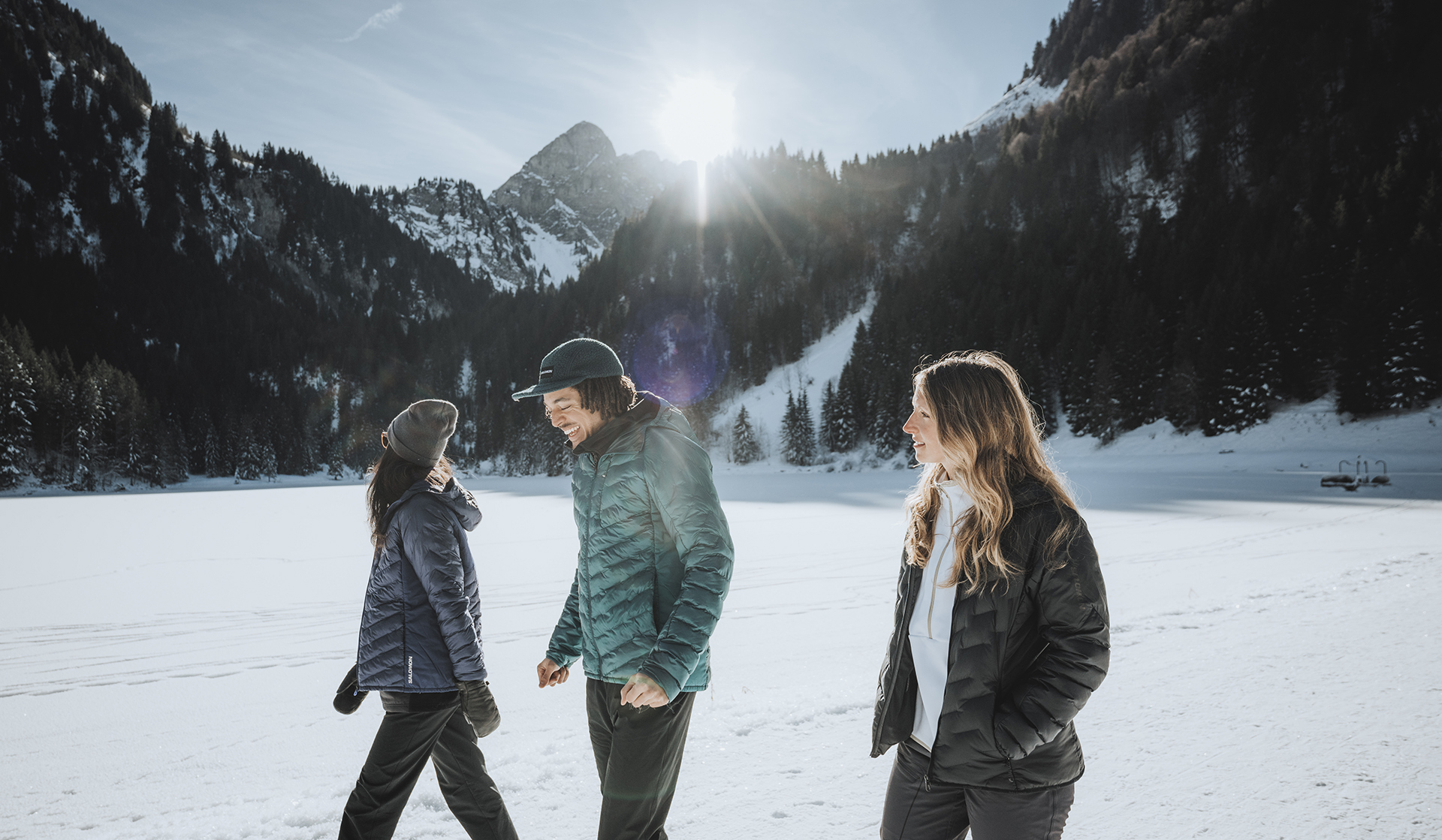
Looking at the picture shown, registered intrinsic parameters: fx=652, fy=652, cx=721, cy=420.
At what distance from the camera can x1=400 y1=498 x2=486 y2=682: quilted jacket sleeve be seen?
233cm

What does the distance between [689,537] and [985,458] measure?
2.84 ft

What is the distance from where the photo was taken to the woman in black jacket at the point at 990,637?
1.47m

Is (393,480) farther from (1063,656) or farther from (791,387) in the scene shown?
(791,387)

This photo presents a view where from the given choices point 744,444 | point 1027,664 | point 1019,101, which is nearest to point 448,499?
point 1027,664

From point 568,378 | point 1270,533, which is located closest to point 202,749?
point 568,378

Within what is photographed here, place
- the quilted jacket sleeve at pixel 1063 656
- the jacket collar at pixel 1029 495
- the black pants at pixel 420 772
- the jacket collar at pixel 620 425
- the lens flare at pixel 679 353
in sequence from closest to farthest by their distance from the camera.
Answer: the quilted jacket sleeve at pixel 1063 656 < the jacket collar at pixel 1029 495 < the jacket collar at pixel 620 425 < the black pants at pixel 420 772 < the lens flare at pixel 679 353

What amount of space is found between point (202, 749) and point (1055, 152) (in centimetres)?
9432

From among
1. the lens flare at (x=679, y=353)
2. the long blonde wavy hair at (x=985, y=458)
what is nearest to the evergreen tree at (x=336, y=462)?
the lens flare at (x=679, y=353)

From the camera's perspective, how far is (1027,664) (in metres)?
1.60

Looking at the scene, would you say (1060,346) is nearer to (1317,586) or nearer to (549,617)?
(1317,586)

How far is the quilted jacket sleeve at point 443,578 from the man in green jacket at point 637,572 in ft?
1.60

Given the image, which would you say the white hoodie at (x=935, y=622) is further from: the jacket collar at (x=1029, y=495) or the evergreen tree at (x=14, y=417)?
the evergreen tree at (x=14, y=417)

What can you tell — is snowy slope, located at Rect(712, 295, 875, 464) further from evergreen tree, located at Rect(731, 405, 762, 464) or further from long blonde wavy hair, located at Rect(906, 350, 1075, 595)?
long blonde wavy hair, located at Rect(906, 350, 1075, 595)

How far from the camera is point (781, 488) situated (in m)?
32.6
